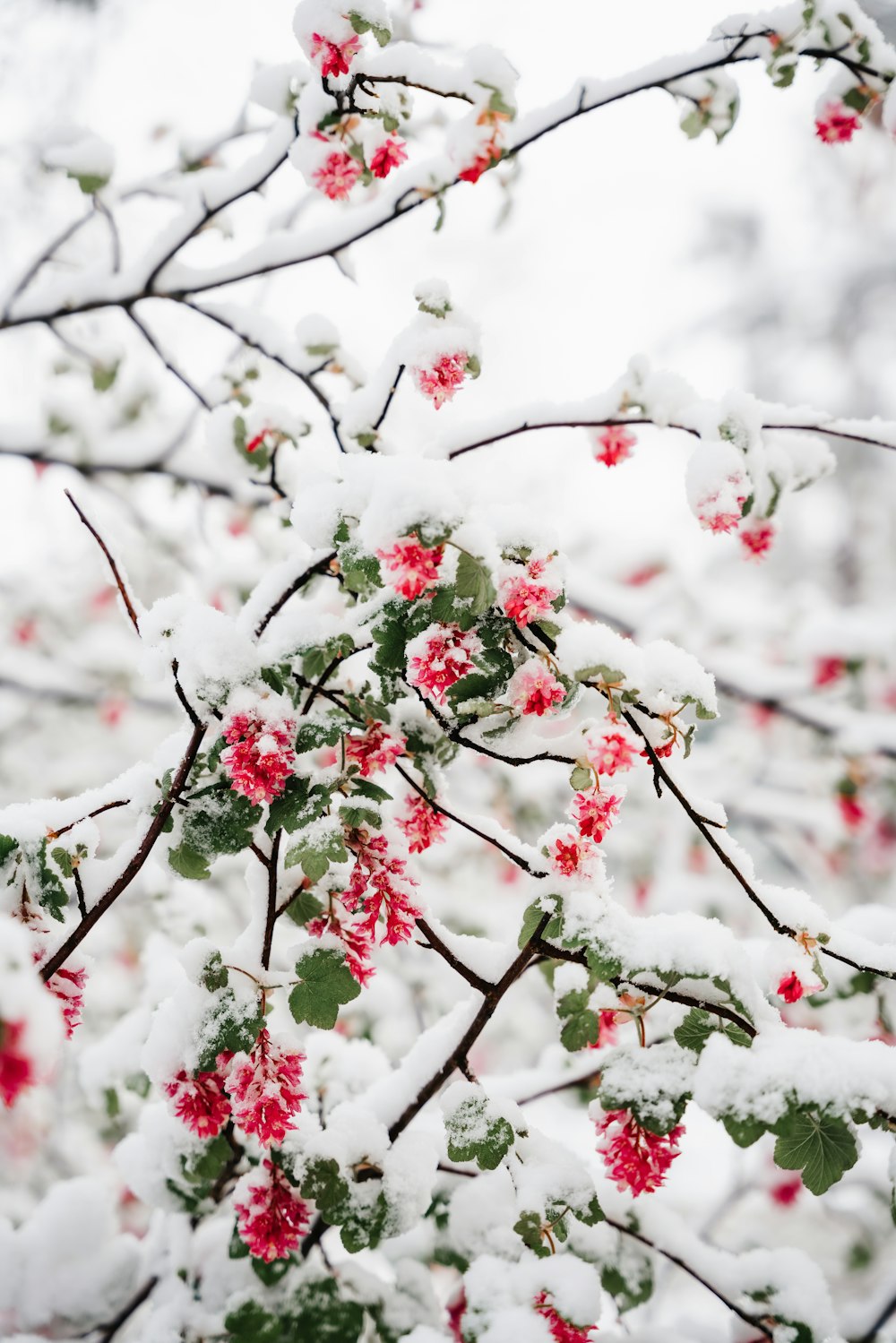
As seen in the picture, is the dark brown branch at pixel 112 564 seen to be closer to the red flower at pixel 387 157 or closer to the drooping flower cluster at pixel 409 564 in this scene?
the drooping flower cluster at pixel 409 564

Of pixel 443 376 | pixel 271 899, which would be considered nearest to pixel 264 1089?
pixel 271 899

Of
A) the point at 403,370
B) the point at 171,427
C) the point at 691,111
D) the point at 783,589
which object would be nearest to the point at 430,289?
the point at 403,370

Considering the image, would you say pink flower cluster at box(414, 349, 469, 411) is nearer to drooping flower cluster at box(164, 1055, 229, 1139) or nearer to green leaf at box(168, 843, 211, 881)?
green leaf at box(168, 843, 211, 881)

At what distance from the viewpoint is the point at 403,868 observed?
0.88 metres

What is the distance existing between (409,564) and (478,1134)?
22.5 inches

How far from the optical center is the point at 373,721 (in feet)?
2.98

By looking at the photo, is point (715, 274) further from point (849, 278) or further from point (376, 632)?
point (376, 632)

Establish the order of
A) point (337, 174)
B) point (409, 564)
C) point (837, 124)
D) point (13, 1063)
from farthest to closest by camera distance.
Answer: point (837, 124) → point (337, 174) → point (409, 564) → point (13, 1063)

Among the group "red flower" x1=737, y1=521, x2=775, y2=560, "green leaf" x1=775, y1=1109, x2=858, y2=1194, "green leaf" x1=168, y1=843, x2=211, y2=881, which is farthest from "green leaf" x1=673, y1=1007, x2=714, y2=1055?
"red flower" x1=737, y1=521, x2=775, y2=560

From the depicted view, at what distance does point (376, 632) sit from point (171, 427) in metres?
1.94

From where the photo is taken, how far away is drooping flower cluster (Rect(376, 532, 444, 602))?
694mm

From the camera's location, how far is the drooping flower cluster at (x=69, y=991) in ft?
2.82

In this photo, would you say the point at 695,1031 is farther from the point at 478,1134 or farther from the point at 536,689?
the point at 536,689

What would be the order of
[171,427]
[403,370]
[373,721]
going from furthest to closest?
[171,427], [403,370], [373,721]
